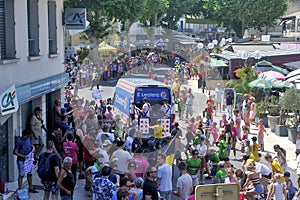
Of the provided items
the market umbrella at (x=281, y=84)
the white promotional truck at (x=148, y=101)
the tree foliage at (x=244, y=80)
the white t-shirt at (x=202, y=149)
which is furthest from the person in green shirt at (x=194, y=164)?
the tree foliage at (x=244, y=80)

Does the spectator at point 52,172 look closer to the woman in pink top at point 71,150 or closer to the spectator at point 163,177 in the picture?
the woman in pink top at point 71,150

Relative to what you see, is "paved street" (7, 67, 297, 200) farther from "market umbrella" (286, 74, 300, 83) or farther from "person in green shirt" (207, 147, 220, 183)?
"market umbrella" (286, 74, 300, 83)

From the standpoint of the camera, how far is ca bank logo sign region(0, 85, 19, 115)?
10.7m

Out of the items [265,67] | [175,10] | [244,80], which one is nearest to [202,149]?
[244,80]

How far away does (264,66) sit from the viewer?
3102cm

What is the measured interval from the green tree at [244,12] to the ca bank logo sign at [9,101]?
→ 184 feet

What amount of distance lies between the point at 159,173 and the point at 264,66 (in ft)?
72.4

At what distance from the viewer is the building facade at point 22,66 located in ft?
Answer: 38.4

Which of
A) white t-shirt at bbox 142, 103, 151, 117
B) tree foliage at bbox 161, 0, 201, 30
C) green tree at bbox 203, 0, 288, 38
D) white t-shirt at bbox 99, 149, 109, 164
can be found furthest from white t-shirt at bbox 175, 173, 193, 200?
green tree at bbox 203, 0, 288, 38

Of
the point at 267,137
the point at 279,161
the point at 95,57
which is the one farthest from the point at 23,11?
the point at 95,57

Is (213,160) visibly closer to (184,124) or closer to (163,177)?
(163,177)

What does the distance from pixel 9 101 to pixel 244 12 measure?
57096 mm

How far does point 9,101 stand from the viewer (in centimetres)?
1112

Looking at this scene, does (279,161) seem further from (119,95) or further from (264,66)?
(264,66)
